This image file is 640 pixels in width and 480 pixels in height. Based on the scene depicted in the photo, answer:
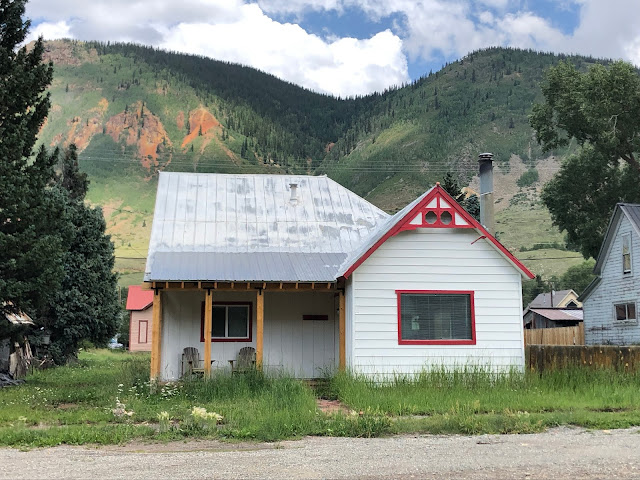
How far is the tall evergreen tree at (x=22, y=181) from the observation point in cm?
1794

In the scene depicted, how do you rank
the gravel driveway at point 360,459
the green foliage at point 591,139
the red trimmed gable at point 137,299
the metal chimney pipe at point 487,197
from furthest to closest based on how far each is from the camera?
the red trimmed gable at point 137,299 → the green foliage at point 591,139 → the metal chimney pipe at point 487,197 → the gravel driveway at point 360,459

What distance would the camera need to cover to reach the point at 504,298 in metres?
17.3

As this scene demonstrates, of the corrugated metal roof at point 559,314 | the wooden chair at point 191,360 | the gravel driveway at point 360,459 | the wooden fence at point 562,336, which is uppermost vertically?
the corrugated metal roof at point 559,314

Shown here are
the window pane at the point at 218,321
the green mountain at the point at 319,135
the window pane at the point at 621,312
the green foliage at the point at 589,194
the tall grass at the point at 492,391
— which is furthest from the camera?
the green mountain at the point at 319,135

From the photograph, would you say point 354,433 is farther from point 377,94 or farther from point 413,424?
point 377,94

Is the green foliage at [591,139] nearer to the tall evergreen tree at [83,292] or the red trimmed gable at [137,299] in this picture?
the tall evergreen tree at [83,292]

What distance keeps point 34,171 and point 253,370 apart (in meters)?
8.27

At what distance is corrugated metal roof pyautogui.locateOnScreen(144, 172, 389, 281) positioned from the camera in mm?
18047

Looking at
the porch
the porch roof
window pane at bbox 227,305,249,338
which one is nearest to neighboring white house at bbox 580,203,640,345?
the porch roof

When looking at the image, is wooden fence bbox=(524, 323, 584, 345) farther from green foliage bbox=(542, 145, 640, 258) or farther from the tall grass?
the tall grass

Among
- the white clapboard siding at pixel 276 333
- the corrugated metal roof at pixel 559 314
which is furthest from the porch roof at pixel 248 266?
the corrugated metal roof at pixel 559 314

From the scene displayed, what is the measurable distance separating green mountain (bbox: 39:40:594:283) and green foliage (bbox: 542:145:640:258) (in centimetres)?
5666

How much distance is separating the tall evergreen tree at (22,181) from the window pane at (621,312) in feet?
71.0

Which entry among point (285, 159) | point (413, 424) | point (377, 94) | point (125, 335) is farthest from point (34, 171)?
point (377, 94)
